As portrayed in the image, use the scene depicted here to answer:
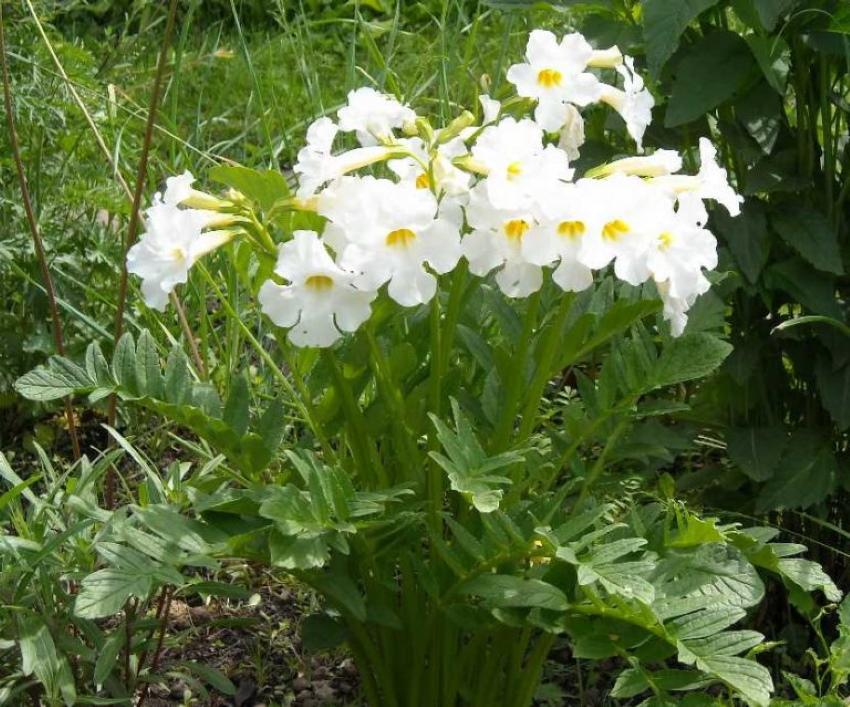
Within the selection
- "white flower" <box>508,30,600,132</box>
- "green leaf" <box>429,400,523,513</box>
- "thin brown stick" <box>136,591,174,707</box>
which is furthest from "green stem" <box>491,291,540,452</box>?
"thin brown stick" <box>136,591,174,707</box>

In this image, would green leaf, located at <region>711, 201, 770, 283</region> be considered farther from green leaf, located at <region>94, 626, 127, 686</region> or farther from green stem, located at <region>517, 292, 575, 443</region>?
green leaf, located at <region>94, 626, 127, 686</region>

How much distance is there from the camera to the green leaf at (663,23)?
1.83m

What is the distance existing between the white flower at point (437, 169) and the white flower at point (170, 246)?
0.75 ft

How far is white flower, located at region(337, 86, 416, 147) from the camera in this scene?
5.50ft

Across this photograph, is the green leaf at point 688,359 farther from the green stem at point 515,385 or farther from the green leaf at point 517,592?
the green leaf at point 517,592

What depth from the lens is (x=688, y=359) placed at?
5.82 feet

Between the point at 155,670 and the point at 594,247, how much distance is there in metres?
1.00

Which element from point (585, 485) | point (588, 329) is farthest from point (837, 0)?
point (585, 485)

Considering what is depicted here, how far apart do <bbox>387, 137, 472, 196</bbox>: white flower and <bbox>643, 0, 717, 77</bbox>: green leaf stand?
1.31 ft

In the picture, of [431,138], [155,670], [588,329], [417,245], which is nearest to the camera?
[417,245]

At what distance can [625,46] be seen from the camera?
2033mm

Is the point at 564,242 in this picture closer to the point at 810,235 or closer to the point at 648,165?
the point at 648,165

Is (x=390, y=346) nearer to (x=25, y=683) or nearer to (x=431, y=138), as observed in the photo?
(x=431, y=138)

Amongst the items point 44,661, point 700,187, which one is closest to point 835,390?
point 700,187
